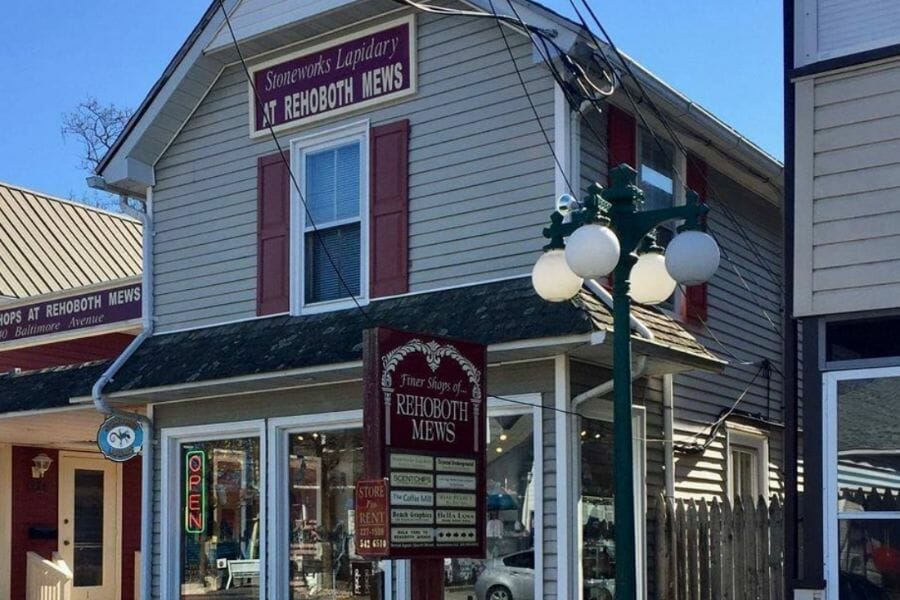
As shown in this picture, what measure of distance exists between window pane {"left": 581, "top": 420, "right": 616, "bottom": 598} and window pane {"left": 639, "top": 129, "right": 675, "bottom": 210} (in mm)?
2570

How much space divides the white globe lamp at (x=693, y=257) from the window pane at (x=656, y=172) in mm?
5235

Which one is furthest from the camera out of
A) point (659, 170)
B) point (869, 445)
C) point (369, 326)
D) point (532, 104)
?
point (659, 170)

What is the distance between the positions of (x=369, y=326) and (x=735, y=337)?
4705 millimetres

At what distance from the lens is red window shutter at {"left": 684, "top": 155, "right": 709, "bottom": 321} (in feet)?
43.1

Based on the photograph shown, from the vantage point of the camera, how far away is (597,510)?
11133 millimetres

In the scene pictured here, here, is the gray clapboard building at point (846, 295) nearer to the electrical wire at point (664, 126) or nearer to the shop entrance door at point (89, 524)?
the electrical wire at point (664, 126)

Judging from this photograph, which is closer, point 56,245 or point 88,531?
point 88,531

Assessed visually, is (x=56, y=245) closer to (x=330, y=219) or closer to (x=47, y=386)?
(x=47, y=386)

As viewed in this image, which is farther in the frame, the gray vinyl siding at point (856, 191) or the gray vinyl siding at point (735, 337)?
the gray vinyl siding at point (735, 337)

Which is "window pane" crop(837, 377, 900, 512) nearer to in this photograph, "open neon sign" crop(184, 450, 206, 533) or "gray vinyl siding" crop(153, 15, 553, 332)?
"gray vinyl siding" crop(153, 15, 553, 332)

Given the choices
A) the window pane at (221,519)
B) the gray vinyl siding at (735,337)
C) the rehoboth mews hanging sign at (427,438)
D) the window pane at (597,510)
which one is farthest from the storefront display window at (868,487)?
the window pane at (221,519)

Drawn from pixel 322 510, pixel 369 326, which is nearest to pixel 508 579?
pixel 322 510

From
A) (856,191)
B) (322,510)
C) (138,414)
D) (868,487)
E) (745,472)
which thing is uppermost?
(856,191)

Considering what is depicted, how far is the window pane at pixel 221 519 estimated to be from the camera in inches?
510
